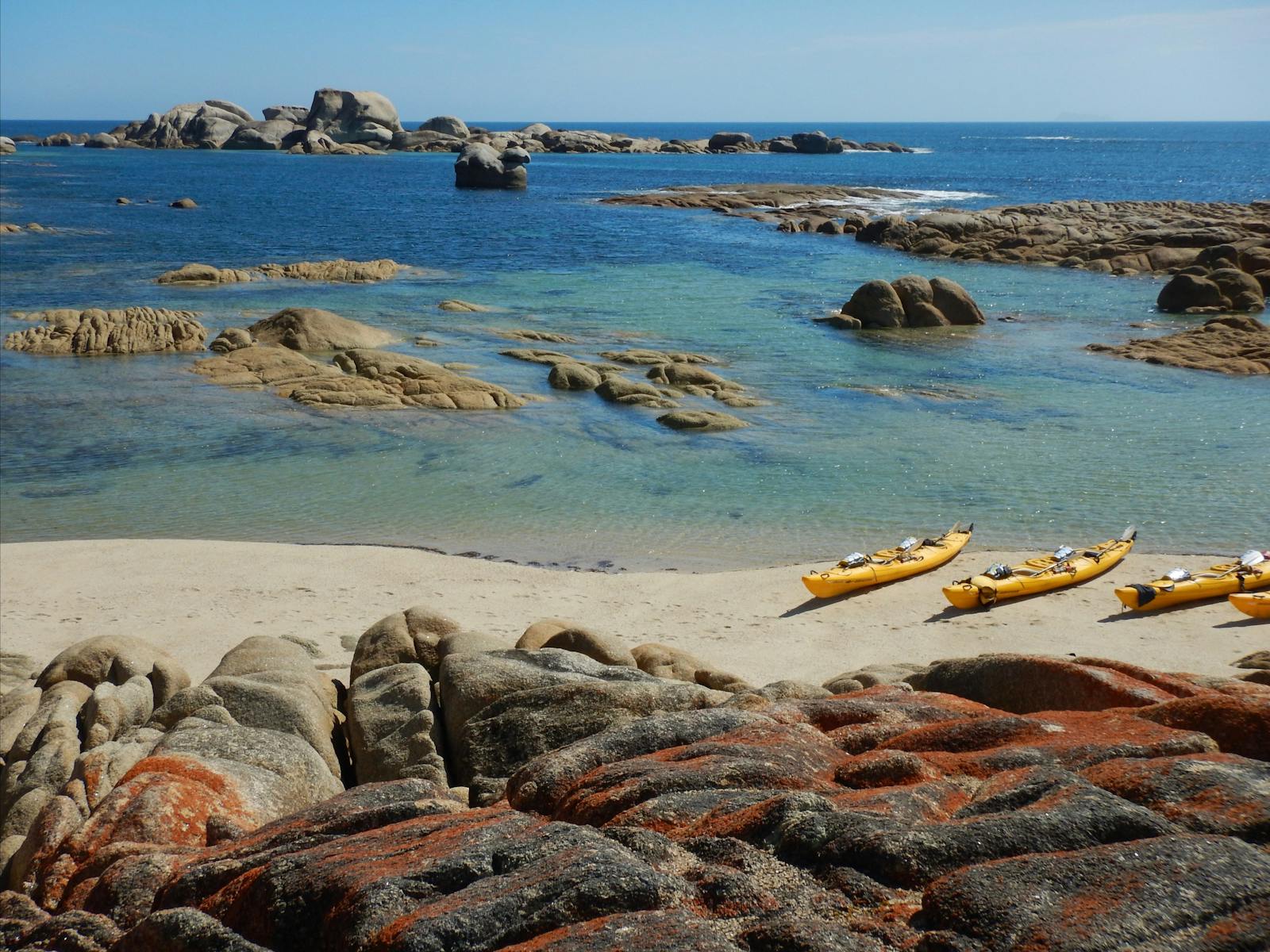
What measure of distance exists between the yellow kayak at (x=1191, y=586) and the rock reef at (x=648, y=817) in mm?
6961

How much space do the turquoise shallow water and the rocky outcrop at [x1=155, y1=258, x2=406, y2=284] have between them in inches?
55.9

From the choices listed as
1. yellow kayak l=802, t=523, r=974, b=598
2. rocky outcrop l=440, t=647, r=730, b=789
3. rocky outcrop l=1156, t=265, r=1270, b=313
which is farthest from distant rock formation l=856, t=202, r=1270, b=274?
rocky outcrop l=440, t=647, r=730, b=789

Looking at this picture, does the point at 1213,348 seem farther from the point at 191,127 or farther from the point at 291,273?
the point at 191,127

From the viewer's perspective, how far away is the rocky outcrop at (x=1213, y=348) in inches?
1257

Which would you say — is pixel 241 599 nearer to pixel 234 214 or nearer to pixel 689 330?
pixel 689 330

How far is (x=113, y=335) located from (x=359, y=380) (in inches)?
417

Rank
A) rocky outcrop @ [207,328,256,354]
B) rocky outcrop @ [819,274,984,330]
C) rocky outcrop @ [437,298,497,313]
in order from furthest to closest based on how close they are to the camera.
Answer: rocky outcrop @ [437,298,497,313] → rocky outcrop @ [819,274,984,330] → rocky outcrop @ [207,328,256,354]

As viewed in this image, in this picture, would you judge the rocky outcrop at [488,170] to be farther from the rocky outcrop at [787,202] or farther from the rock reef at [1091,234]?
the rock reef at [1091,234]

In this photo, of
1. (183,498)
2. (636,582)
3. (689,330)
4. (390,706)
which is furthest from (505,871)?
(689,330)

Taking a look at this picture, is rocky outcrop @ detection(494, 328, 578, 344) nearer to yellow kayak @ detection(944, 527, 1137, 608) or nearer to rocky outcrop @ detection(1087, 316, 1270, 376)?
rocky outcrop @ detection(1087, 316, 1270, 376)

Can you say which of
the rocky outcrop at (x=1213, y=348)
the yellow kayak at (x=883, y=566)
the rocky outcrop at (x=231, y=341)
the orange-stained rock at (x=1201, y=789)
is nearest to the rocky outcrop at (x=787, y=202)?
the rocky outcrop at (x=1213, y=348)

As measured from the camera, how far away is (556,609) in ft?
49.3

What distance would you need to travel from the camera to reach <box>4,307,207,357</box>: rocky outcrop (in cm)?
3244

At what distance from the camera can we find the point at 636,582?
1622cm
